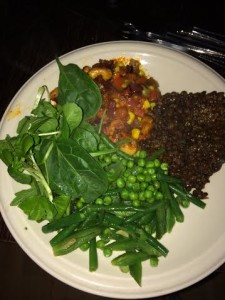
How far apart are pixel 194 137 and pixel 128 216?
89cm

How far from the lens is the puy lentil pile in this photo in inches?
120

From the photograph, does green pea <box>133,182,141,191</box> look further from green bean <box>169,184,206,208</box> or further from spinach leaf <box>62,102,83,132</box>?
spinach leaf <box>62,102,83,132</box>

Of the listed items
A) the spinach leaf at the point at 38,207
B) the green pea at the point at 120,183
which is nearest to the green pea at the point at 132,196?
the green pea at the point at 120,183

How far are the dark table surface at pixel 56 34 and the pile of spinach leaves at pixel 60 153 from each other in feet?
2.99

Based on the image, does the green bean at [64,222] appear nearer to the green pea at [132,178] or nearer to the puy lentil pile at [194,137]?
the green pea at [132,178]

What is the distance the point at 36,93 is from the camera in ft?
11.9

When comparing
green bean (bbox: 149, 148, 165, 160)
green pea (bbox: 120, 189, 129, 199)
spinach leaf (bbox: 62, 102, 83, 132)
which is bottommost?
green pea (bbox: 120, 189, 129, 199)

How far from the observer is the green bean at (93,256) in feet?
9.62

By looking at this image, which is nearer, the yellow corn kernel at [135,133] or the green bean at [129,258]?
the green bean at [129,258]

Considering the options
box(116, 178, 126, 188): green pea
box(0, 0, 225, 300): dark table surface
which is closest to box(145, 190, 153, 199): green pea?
box(116, 178, 126, 188): green pea

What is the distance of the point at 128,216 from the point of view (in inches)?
120

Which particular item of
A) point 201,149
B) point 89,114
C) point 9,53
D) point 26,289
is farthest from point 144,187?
point 9,53

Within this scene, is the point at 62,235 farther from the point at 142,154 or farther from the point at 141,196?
the point at 142,154

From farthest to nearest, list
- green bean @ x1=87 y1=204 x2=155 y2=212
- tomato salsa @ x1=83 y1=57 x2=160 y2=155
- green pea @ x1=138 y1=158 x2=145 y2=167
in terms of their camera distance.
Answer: tomato salsa @ x1=83 y1=57 x2=160 y2=155
green pea @ x1=138 y1=158 x2=145 y2=167
green bean @ x1=87 y1=204 x2=155 y2=212
